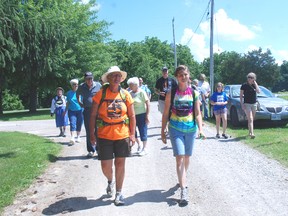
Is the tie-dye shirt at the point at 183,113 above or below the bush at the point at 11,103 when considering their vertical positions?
above

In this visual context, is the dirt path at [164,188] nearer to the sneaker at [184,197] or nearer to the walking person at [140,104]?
the sneaker at [184,197]

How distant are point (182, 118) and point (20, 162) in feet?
14.7

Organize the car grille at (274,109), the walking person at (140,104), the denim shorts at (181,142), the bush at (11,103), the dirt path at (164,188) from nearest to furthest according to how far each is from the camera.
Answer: the dirt path at (164,188) → the denim shorts at (181,142) → the walking person at (140,104) → the car grille at (274,109) → the bush at (11,103)

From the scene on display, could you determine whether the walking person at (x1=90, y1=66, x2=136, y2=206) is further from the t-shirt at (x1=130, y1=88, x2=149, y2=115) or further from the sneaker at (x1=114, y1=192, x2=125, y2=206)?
the t-shirt at (x1=130, y1=88, x2=149, y2=115)

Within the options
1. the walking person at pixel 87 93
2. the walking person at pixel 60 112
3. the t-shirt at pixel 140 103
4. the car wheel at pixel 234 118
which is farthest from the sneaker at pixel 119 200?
the car wheel at pixel 234 118

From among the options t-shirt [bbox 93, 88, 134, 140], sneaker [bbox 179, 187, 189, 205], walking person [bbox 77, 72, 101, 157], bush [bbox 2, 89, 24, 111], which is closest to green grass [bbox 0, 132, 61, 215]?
walking person [bbox 77, 72, 101, 157]

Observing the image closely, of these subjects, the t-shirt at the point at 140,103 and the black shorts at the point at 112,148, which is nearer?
the black shorts at the point at 112,148

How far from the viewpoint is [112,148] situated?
5227mm

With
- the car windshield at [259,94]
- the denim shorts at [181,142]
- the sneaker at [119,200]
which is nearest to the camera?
the sneaker at [119,200]

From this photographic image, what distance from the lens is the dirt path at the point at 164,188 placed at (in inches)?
192

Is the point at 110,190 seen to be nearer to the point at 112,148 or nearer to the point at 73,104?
the point at 112,148

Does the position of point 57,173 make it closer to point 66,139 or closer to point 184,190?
point 184,190

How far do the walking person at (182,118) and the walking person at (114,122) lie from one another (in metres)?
0.61

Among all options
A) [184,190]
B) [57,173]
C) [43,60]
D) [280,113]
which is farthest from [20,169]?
[280,113]
